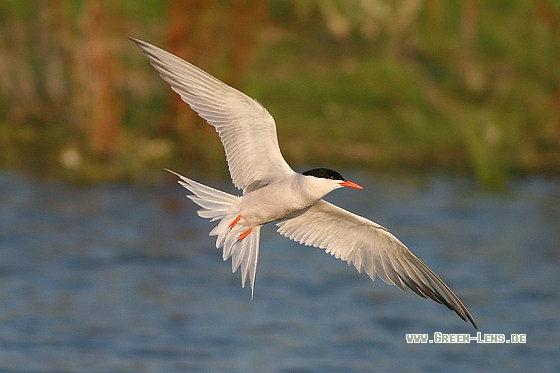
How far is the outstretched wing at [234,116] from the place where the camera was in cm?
696

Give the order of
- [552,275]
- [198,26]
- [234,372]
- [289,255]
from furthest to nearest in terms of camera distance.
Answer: [198,26] → [289,255] → [552,275] → [234,372]

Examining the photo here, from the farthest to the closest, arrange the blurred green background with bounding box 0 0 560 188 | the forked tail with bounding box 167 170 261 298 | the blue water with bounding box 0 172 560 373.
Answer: the blurred green background with bounding box 0 0 560 188 < the blue water with bounding box 0 172 560 373 < the forked tail with bounding box 167 170 261 298

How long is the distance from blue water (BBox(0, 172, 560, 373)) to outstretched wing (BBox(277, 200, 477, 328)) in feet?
8.36

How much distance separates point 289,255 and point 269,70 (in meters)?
3.73

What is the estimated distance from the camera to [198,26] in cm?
1552

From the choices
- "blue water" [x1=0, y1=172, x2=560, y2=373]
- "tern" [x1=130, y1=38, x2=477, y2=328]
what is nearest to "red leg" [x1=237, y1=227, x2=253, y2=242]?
"tern" [x1=130, y1=38, x2=477, y2=328]

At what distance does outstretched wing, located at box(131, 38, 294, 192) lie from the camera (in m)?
6.96

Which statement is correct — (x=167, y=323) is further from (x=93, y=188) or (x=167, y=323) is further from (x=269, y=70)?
(x=269, y=70)

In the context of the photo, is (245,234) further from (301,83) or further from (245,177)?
(301,83)

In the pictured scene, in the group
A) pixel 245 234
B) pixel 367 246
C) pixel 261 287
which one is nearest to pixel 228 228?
pixel 245 234

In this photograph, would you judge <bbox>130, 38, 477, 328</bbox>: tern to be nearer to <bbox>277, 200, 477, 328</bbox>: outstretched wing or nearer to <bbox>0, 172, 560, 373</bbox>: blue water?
<bbox>277, 200, 477, 328</bbox>: outstretched wing

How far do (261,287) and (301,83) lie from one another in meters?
4.80

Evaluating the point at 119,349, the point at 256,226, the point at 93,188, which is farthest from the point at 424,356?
the point at 93,188

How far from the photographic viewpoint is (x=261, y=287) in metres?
12.6
